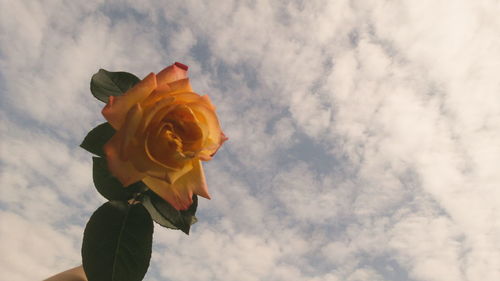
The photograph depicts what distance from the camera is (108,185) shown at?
1854 mm

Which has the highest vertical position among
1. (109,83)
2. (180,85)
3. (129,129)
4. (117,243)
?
(109,83)

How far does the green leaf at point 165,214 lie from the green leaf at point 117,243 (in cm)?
3

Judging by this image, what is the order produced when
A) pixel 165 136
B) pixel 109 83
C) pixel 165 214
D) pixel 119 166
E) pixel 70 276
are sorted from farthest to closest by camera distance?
pixel 70 276 → pixel 109 83 → pixel 165 214 → pixel 165 136 → pixel 119 166

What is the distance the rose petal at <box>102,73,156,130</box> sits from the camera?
1610mm

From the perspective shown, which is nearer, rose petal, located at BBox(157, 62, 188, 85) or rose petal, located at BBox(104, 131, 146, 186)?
rose petal, located at BBox(104, 131, 146, 186)

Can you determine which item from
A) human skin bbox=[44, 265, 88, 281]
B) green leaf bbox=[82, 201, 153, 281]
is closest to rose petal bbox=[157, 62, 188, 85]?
green leaf bbox=[82, 201, 153, 281]

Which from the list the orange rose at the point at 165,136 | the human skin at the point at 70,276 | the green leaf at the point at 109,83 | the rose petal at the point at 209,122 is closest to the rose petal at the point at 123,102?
the orange rose at the point at 165,136

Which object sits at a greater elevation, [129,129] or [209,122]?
[209,122]

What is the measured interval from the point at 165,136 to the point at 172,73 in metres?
0.29

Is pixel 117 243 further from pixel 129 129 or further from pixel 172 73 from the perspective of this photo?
pixel 172 73

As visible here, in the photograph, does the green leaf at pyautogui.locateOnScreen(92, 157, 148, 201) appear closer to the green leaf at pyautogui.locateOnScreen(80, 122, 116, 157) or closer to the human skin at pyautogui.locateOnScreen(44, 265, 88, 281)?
the green leaf at pyautogui.locateOnScreen(80, 122, 116, 157)

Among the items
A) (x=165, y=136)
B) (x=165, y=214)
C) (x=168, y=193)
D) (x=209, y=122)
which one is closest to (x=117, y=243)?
(x=165, y=214)

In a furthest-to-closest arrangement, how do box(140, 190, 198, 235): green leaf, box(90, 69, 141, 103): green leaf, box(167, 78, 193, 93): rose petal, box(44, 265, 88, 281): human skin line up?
box(44, 265, 88, 281): human skin → box(90, 69, 141, 103): green leaf → box(140, 190, 198, 235): green leaf → box(167, 78, 193, 93): rose petal

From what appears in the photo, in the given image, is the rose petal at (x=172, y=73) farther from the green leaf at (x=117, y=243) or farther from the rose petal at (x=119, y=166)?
the green leaf at (x=117, y=243)
